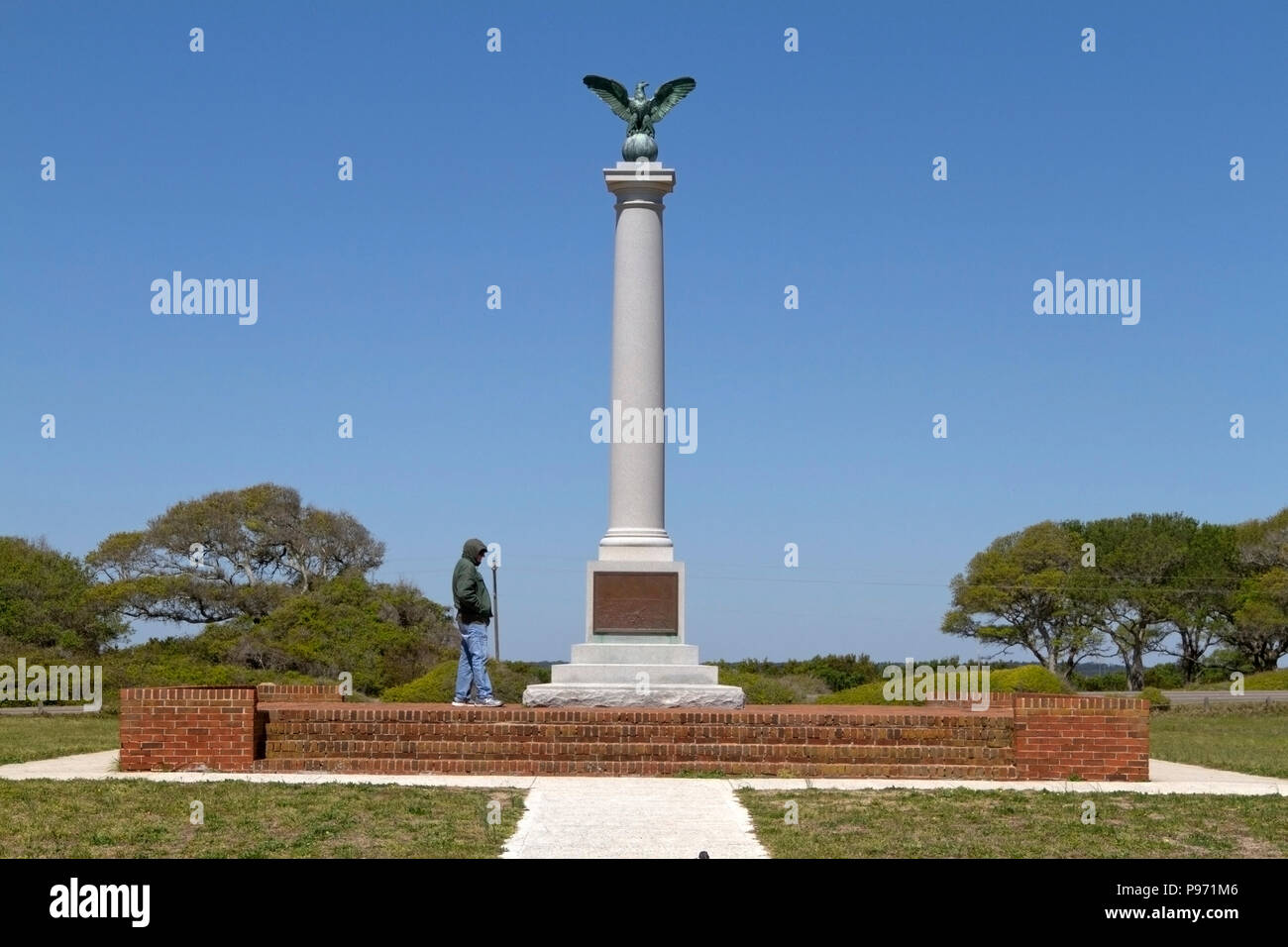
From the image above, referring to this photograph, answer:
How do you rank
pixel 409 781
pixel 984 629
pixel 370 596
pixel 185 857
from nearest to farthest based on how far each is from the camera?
pixel 185 857 < pixel 409 781 < pixel 370 596 < pixel 984 629

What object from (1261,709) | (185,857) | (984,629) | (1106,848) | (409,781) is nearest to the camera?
(185,857)

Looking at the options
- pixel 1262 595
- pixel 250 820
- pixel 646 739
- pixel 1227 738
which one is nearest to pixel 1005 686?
pixel 1227 738

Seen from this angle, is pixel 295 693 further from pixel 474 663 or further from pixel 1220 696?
pixel 1220 696

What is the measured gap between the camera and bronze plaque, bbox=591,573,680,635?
1956 centimetres

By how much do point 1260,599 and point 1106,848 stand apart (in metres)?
57.2

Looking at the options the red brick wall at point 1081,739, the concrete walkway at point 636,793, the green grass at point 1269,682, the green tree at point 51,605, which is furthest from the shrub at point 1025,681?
the green tree at point 51,605

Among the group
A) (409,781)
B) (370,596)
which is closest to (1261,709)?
(370,596)

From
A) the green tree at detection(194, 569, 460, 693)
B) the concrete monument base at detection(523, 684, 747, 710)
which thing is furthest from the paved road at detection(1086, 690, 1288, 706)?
the concrete monument base at detection(523, 684, 747, 710)

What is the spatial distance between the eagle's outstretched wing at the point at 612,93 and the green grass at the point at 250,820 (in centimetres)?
1043

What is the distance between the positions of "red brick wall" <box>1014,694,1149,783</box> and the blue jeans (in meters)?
5.95

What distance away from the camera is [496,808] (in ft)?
40.5

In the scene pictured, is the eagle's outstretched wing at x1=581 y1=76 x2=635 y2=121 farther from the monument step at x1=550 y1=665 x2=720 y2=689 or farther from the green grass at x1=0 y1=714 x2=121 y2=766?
the green grass at x1=0 y1=714 x2=121 y2=766

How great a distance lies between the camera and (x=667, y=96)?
2111cm
